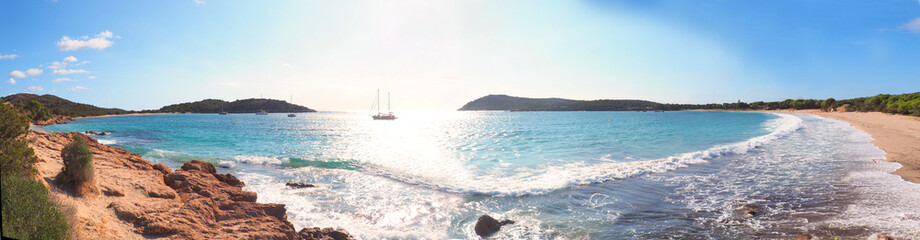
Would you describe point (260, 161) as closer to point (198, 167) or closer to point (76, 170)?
point (198, 167)

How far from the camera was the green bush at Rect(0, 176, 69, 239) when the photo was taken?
13.9ft

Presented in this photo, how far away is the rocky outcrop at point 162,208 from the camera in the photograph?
19.3 ft

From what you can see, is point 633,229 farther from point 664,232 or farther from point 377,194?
point 377,194

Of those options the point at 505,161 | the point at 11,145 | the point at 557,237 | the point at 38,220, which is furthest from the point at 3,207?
the point at 505,161

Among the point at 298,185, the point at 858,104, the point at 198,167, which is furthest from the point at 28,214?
the point at 858,104

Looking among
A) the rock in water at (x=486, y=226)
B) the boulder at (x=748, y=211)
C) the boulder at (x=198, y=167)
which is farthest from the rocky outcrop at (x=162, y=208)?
the boulder at (x=748, y=211)

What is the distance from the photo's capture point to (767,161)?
1773 cm

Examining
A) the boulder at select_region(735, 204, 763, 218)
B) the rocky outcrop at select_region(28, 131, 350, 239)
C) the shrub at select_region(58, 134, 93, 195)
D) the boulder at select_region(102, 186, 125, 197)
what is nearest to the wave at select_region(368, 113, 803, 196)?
the boulder at select_region(735, 204, 763, 218)

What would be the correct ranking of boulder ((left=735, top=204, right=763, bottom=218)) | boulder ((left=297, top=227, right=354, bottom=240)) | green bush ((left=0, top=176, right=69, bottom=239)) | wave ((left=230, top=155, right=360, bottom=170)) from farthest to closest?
1. wave ((left=230, top=155, right=360, bottom=170))
2. boulder ((left=735, top=204, right=763, bottom=218))
3. boulder ((left=297, top=227, right=354, bottom=240))
4. green bush ((left=0, top=176, right=69, bottom=239))

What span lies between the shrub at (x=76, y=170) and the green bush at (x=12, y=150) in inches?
18.0

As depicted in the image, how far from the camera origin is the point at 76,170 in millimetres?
6594

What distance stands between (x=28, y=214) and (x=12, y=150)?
189 centimetres

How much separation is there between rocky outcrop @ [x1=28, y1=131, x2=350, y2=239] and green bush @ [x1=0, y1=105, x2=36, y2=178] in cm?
54

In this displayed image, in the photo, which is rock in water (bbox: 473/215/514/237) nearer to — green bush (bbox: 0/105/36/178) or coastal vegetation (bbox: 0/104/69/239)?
coastal vegetation (bbox: 0/104/69/239)
